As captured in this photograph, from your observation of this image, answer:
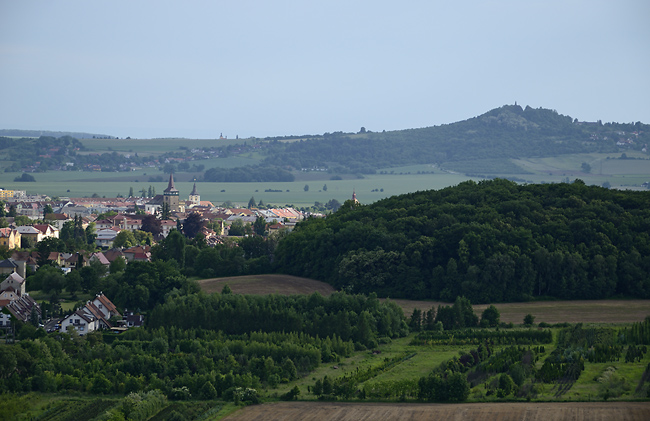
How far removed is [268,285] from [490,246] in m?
14.8

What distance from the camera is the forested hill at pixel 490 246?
64.0 metres

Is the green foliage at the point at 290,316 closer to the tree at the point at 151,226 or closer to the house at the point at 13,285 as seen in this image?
the house at the point at 13,285

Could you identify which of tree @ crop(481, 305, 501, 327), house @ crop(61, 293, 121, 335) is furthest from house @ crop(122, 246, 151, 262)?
tree @ crop(481, 305, 501, 327)

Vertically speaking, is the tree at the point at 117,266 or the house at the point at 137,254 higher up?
the tree at the point at 117,266

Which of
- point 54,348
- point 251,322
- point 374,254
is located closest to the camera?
point 54,348

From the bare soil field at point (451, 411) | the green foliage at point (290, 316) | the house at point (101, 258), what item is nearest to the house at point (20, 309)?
the green foliage at point (290, 316)

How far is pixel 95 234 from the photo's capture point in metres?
110

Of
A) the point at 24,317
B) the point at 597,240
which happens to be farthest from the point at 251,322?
the point at 597,240

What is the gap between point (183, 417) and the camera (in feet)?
122

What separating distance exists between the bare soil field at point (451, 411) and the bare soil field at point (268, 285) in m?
25.1

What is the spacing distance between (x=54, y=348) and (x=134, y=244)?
55.6 metres

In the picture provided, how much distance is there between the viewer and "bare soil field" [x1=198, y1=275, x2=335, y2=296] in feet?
214

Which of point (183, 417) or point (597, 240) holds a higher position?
point (597, 240)

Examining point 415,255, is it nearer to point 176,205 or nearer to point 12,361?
point 12,361
